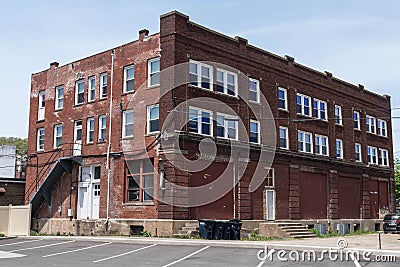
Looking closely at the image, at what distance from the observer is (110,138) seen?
32.6 m

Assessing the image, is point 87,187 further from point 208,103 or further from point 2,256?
point 2,256

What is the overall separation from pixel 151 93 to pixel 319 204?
16.0 metres

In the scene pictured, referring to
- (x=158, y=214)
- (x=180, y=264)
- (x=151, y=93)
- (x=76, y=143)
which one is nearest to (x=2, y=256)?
(x=180, y=264)

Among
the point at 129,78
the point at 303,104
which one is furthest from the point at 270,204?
the point at 129,78

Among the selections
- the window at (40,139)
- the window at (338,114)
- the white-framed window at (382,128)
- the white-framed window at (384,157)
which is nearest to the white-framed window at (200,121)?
the window at (40,139)

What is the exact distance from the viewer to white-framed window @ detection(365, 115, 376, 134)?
46.3 meters

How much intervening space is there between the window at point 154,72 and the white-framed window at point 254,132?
23.4 ft

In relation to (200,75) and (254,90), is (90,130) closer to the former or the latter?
(200,75)

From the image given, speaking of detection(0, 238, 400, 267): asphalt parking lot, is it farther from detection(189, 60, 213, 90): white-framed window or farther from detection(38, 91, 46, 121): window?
detection(38, 91, 46, 121): window

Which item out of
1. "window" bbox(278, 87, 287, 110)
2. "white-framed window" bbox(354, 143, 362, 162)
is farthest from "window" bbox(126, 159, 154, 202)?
"white-framed window" bbox(354, 143, 362, 162)

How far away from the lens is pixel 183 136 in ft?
94.3

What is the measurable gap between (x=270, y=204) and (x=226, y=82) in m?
8.44

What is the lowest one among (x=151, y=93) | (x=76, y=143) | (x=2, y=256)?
(x=2, y=256)

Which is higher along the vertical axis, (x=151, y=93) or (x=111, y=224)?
(x=151, y=93)
